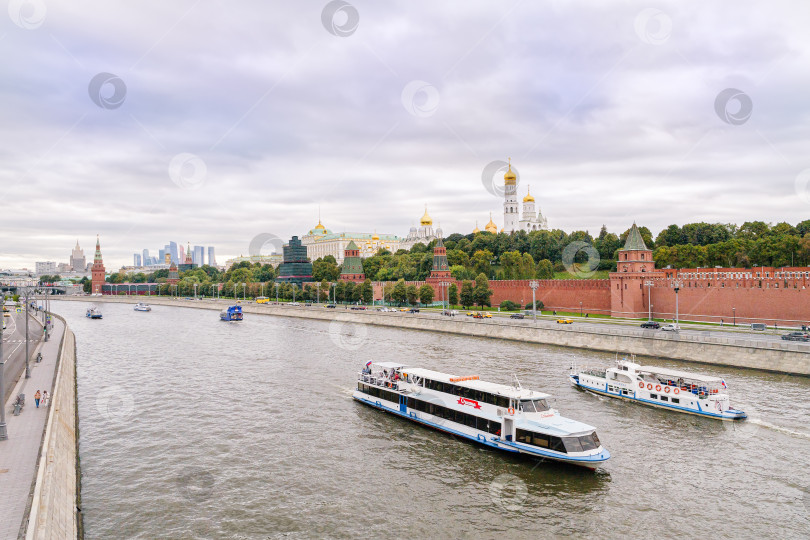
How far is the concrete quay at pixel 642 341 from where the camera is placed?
3225 cm

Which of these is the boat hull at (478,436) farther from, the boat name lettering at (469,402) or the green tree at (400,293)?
the green tree at (400,293)

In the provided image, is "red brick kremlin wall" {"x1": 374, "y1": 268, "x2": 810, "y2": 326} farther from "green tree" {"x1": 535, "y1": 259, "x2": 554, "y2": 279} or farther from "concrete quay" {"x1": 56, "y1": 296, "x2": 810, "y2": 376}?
"green tree" {"x1": 535, "y1": 259, "x2": 554, "y2": 279}

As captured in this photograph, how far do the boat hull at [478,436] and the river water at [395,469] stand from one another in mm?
329

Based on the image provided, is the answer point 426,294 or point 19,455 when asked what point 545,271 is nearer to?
point 426,294

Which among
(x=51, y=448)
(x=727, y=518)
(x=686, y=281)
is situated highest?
(x=686, y=281)

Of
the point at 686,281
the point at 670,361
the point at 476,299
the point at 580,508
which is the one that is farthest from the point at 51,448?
the point at 476,299

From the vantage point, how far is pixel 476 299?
7506cm

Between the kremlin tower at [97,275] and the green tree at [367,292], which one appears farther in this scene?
the kremlin tower at [97,275]

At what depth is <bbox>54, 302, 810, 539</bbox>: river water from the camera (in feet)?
49.6

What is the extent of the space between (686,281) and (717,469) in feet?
132

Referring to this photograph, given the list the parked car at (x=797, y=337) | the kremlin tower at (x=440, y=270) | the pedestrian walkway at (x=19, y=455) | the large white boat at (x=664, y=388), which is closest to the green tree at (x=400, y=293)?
the kremlin tower at (x=440, y=270)

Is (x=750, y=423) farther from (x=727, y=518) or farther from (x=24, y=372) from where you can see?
(x=24, y=372)

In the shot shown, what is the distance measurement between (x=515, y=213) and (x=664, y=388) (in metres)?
123

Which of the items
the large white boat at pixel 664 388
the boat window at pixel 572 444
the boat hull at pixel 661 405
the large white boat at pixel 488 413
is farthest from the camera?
the large white boat at pixel 664 388
